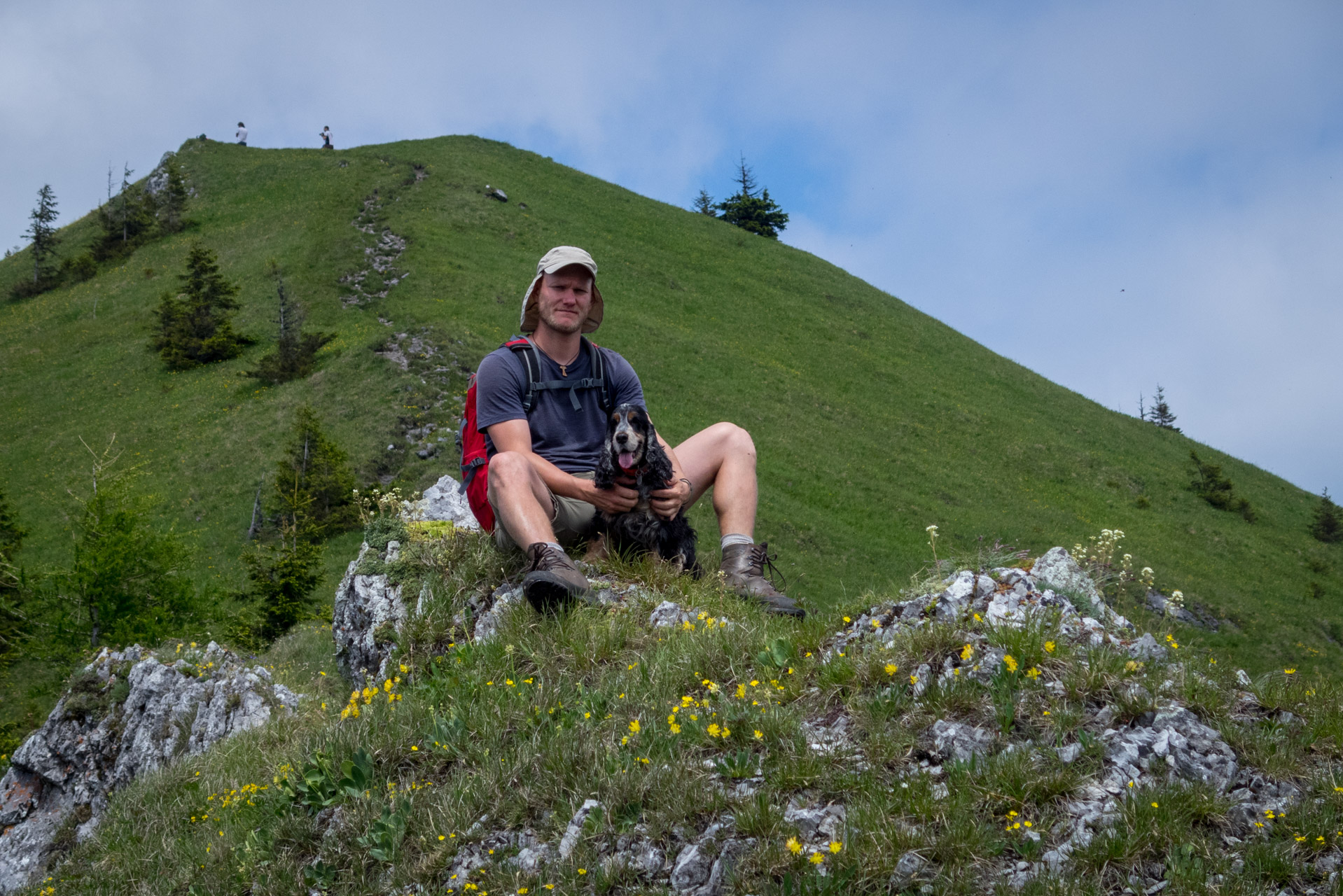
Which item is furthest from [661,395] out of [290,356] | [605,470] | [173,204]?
[173,204]

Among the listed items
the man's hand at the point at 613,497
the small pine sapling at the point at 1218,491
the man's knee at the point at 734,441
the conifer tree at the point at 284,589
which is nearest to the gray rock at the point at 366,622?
the man's hand at the point at 613,497

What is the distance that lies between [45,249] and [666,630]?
209ft

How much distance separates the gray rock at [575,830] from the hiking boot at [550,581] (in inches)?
67.9

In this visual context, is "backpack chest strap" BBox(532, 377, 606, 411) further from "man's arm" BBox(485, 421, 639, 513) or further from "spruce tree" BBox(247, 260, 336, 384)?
"spruce tree" BBox(247, 260, 336, 384)

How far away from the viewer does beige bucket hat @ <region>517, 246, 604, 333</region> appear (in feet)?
20.0

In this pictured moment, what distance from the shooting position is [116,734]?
9.69 m

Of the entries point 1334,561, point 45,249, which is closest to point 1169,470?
point 1334,561

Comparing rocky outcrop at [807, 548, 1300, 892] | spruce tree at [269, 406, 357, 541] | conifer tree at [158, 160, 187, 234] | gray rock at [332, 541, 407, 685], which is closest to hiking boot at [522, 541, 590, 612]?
gray rock at [332, 541, 407, 685]

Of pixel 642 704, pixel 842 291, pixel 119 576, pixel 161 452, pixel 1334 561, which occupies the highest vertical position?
pixel 842 291

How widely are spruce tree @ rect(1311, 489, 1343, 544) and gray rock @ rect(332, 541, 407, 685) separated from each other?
4655 centimetres

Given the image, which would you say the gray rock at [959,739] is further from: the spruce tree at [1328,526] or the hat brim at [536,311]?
the spruce tree at [1328,526]

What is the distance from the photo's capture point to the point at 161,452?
3025cm

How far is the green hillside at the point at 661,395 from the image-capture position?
91.5 ft

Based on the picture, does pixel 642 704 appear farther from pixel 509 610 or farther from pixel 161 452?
pixel 161 452
